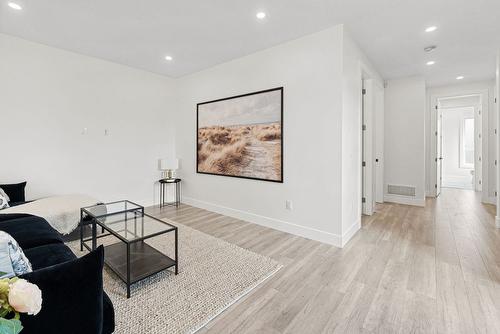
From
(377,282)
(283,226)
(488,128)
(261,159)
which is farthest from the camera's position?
(488,128)

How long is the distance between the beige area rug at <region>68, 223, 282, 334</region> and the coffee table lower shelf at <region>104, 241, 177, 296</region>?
4.7 inches

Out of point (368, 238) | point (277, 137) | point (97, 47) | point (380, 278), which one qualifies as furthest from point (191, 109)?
point (380, 278)

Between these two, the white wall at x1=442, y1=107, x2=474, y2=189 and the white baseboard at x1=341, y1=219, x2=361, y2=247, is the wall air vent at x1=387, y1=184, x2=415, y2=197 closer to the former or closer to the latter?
the white baseboard at x1=341, y1=219, x2=361, y2=247

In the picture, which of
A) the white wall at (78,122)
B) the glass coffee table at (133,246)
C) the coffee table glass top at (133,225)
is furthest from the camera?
the white wall at (78,122)

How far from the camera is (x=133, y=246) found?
97.7 inches

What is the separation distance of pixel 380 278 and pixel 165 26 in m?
3.67

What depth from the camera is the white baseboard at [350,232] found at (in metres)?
2.98

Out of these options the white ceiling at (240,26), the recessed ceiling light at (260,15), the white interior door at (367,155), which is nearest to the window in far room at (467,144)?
the white ceiling at (240,26)

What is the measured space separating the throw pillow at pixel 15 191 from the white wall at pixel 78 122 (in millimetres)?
235

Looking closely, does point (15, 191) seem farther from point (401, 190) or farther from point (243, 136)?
point (401, 190)

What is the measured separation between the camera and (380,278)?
87.1 inches

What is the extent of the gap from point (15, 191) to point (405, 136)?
6713mm

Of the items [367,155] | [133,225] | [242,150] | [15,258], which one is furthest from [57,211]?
[367,155]

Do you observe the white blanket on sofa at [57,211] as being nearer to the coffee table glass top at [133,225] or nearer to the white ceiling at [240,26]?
the coffee table glass top at [133,225]
